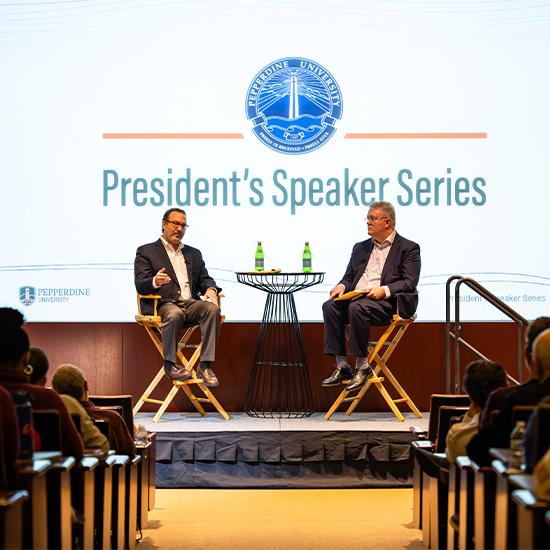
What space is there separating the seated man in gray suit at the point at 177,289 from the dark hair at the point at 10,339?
3.21 m

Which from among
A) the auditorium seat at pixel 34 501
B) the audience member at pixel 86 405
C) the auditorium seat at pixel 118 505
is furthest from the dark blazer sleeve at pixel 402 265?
the auditorium seat at pixel 34 501

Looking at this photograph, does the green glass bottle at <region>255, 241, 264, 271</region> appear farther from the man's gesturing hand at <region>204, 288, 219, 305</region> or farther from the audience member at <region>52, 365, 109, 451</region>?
the audience member at <region>52, 365, 109, 451</region>

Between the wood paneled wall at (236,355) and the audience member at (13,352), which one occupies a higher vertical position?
the audience member at (13,352)

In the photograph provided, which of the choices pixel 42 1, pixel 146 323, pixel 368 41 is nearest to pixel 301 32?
pixel 368 41

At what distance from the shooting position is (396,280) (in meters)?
7.00

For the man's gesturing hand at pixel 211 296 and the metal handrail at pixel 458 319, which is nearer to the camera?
the metal handrail at pixel 458 319

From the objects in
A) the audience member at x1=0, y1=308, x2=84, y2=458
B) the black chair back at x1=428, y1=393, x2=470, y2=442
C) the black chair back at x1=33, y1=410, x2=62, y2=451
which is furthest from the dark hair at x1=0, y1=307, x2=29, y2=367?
the black chair back at x1=428, y1=393, x2=470, y2=442

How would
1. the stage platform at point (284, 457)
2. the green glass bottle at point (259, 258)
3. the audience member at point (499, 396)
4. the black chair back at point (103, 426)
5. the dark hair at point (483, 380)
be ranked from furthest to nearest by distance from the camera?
the green glass bottle at point (259, 258) → the stage platform at point (284, 457) → the black chair back at point (103, 426) → the dark hair at point (483, 380) → the audience member at point (499, 396)

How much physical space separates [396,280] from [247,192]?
1313 millimetres

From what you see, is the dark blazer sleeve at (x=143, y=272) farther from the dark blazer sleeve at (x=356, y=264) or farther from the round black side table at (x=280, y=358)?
the dark blazer sleeve at (x=356, y=264)

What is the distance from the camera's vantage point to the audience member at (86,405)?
429cm

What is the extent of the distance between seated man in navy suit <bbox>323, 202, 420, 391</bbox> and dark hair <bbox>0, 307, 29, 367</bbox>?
3.42 metres

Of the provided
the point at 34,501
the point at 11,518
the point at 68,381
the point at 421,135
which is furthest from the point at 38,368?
the point at 421,135

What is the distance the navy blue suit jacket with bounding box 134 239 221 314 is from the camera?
6969mm
